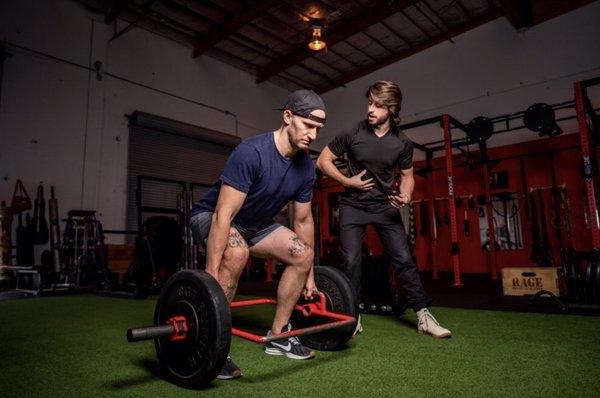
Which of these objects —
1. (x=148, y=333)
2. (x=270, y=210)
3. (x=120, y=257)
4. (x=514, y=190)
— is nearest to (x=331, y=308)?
(x=270, y=210)

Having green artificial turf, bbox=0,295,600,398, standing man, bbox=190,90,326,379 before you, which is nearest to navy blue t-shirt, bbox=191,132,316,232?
standing man, bbox=190,90,326,379

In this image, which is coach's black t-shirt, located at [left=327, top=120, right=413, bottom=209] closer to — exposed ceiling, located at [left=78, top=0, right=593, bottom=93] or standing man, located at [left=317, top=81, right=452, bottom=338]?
standing man, located at [left=317, top=81, right=452, bottom=338]

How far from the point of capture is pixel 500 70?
23.3 feet

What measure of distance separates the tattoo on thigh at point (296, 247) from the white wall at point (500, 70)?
6.32 m

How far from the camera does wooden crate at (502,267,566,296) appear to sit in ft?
12.2

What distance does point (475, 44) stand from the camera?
7496 mm

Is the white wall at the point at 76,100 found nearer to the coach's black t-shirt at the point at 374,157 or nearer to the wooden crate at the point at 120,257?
the wooden crate at the point at 120,257

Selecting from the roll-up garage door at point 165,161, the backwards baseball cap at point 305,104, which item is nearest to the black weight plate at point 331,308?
the backwards baseball cap at point 305,104

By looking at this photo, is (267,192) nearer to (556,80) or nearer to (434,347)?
(434,347)

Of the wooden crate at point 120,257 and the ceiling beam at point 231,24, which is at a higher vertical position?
the ceiling beam at point 231,24

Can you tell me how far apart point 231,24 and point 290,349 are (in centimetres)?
679

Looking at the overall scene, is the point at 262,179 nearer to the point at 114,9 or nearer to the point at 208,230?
the point at 208,230

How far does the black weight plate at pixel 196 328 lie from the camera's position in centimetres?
119

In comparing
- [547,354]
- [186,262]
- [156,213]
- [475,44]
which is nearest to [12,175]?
[156,213]
